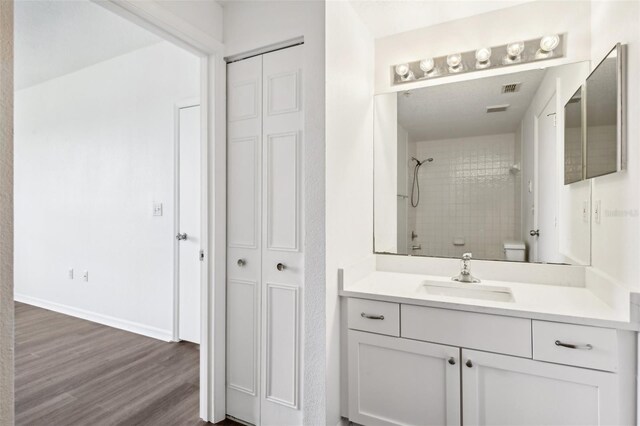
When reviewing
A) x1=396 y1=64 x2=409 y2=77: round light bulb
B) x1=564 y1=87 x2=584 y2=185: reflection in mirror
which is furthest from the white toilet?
x1=396 y1=64 x2=409 y2=77: round light bulb

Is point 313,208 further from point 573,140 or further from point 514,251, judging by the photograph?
point 573,140

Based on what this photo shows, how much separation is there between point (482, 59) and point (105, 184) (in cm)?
346

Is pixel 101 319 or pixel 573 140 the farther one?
pixel 101 319

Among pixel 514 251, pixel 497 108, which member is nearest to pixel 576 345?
pixel 514 251

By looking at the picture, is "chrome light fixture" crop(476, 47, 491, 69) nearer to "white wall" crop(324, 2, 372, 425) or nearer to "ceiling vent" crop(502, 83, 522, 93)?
"ceiling vent" crop(502, 83, 522, 93)

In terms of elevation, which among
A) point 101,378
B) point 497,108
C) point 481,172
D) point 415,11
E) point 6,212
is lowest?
point 101,378

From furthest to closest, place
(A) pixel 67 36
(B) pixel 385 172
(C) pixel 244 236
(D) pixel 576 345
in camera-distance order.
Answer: (A) pixel 67 36, (B) pixel 385 172, (C) pixel 244 236, (D) pixel 576 345

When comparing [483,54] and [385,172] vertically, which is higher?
[483,54]

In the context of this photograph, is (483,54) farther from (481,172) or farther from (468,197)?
(468,197)

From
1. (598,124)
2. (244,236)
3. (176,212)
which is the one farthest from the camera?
(176,212)

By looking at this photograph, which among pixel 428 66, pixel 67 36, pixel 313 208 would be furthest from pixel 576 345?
pixel 67 36

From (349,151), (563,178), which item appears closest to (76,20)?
(349,151)

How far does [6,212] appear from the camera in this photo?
2.34ft

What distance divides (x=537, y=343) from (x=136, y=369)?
2538mm
